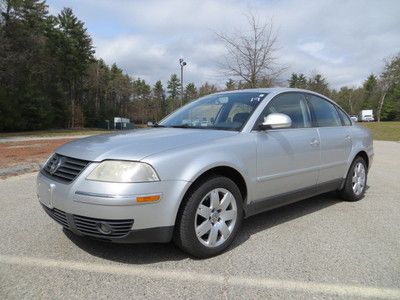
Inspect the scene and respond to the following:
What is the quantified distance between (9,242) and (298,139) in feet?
10.8

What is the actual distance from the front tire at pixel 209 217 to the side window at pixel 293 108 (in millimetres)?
1109

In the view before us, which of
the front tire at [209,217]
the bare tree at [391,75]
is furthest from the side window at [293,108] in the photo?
the bare tree at [391,75]

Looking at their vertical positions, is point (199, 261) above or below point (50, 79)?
below

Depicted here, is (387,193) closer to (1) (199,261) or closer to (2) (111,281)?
(1) (199,261)

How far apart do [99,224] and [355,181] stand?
409cm

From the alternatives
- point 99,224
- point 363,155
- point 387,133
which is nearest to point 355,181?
point 363,155

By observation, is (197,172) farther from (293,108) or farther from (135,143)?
(293,108)

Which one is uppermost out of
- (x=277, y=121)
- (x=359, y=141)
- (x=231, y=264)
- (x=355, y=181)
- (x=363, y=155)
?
(x=277, y=121)

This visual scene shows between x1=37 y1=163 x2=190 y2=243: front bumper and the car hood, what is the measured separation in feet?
0.66

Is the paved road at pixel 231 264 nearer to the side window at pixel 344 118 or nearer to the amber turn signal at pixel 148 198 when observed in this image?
the amber turn signal at pixel 148 198

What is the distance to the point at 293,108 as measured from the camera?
16.2 feet

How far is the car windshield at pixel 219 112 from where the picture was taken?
14.5 ft

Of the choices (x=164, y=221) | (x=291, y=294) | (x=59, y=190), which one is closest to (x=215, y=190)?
(x=164, y=221)

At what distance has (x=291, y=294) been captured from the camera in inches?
119
